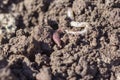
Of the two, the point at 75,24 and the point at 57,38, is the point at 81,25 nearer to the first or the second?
the point at 75,24

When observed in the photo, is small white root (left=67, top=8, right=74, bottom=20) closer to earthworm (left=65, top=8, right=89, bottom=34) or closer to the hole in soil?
earthworm (left=65, top=8, right=89, bottom=34)

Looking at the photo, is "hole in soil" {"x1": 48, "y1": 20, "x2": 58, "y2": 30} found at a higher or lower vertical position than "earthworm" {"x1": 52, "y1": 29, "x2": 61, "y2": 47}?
higher

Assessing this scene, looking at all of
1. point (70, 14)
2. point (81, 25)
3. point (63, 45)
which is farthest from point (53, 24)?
point (63, 45)

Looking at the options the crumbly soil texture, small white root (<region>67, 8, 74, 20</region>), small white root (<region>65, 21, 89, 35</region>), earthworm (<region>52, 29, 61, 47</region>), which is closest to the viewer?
the crumbly soil texture

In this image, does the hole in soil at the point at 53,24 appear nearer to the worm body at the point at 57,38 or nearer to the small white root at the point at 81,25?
the small white root at the point at 81,25

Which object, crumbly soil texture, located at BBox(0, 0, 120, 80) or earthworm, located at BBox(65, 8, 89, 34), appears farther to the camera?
earthworm, located at BBox(65, 8, 89, 34)

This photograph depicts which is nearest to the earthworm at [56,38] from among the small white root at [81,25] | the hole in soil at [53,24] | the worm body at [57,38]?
the worm body at [57,38]

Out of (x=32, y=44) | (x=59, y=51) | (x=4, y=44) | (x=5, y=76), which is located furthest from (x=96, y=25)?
(x=5, y=76)

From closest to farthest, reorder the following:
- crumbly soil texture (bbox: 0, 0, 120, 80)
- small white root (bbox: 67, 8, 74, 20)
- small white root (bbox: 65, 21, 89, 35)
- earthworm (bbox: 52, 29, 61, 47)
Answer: crumbly soil texture (bbox: 0, 0, 120, 80)
earthworm (bbox: 52, 29, 61, 47)
small white root (bbox: 65, 21, 89, 35)
small white root (bbox: 67, 8, 74, 20)

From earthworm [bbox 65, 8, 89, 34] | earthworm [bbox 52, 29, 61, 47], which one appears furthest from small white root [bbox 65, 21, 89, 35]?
earthworm [bbox 52, 29, 61, 47]
